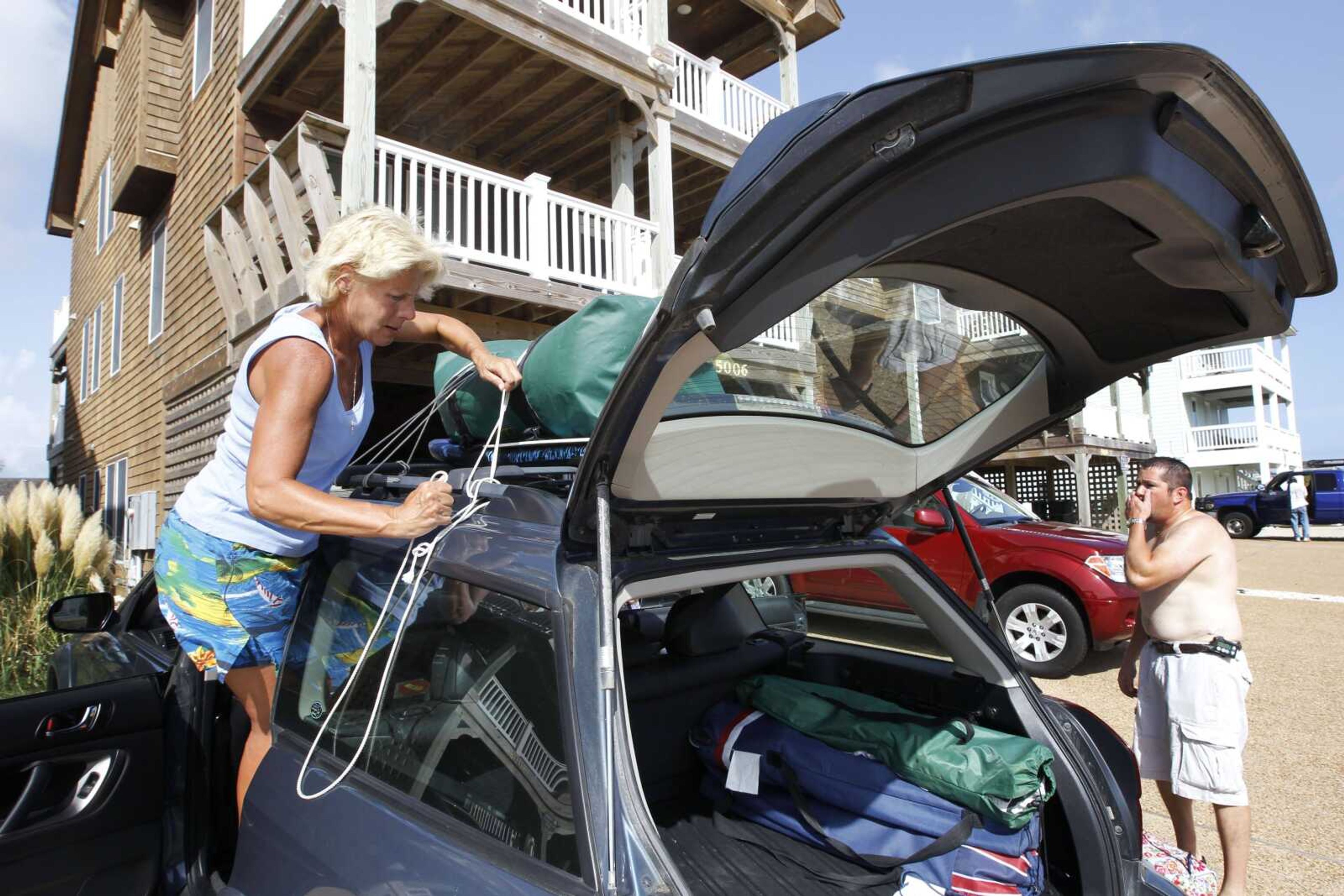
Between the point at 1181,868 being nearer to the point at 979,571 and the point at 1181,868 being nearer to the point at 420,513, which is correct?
the point at 979,571

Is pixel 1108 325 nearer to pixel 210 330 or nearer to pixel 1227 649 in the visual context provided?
pixel 1227 649

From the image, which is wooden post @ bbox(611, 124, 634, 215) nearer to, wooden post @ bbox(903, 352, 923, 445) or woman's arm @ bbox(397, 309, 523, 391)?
woman's arm @ bbox(397, 309, 523, 391)

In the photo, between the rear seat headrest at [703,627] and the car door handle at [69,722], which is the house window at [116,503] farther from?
the rear seat headrest at [703,627]

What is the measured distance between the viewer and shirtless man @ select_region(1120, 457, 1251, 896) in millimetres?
3010

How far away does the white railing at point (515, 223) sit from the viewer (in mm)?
7312

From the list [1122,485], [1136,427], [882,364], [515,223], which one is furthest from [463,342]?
[1136,427]

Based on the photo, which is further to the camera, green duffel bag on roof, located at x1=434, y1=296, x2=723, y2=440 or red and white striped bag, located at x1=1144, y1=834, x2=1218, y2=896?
red and white striped bag, located at x1=1144, y1=834, x2=1218, y2=896

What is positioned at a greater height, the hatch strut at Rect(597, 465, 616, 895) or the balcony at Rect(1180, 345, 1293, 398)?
the balcony at Rect(1180, 345, 1293, 398)

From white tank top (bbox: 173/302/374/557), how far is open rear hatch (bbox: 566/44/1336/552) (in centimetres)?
88

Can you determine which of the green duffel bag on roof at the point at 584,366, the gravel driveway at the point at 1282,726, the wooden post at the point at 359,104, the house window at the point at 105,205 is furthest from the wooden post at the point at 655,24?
the house window at the point at 105,205

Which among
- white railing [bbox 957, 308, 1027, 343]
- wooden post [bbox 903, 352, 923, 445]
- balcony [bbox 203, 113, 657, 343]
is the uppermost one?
balcony [bbox 203, 113, 657, 343]

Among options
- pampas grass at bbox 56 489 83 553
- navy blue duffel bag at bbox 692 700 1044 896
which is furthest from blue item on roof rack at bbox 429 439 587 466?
pampas grass at bbox 56 489 83 553

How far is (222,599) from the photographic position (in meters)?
2.04

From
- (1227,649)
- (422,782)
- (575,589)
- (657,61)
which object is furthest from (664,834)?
(657,61)
